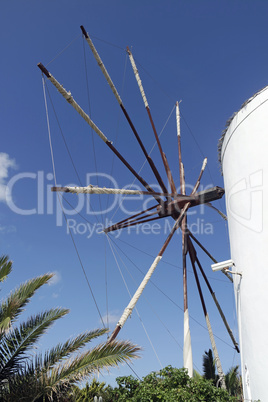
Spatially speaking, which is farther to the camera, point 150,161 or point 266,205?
point 150,161

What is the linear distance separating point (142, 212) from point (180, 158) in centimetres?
295

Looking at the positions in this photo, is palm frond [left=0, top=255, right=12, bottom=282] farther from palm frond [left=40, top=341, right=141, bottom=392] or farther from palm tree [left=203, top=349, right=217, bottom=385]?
palm tree [left=203, top=349, right=217, bottom=385]

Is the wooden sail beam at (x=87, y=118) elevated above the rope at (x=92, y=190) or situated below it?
above

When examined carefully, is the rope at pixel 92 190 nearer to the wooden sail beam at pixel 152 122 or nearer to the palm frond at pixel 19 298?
the wooden sail beam at pixel 152 122

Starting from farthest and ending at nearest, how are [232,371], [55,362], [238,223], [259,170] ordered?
[232,371], [238,223], [259,170], [55,362]

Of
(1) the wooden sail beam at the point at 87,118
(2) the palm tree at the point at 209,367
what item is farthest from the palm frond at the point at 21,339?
(2) the palm tree at the point at 209,367

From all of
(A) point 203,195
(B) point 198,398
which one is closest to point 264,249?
(B) point 198,398

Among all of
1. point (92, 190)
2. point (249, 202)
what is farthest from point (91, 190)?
point (249, 202)

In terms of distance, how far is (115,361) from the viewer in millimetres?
5777

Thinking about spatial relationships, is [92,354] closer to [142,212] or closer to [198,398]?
[198,398]

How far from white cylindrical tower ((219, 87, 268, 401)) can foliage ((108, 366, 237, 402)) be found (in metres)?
1.07

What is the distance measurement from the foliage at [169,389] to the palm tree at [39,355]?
4.15 feet

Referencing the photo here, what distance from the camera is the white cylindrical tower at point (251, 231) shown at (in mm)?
7406

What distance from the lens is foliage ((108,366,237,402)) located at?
673 cm
